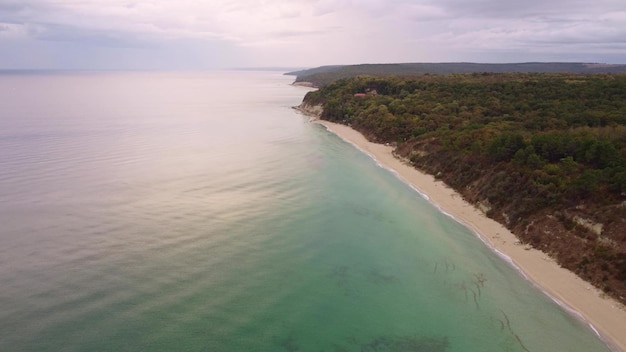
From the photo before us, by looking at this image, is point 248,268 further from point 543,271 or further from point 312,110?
point 312,110

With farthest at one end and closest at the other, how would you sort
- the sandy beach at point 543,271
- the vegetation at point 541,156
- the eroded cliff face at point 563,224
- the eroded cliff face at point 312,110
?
the eroded cliff face at point 312,110
the vegetation at point 541,156
the eroded cliff face at point 563,224
the sandy beach at point 543,271

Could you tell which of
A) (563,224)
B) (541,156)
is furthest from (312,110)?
(563,224)

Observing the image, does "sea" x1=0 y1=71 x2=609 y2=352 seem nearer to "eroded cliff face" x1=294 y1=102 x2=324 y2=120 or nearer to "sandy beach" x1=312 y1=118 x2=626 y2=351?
"sandy beach" x1=312 y1=118 x2=626 y2=351

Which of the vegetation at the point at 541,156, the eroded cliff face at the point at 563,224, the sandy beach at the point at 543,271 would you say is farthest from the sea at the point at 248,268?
the vegetation at the point at 541,156

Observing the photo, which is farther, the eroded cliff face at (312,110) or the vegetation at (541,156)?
the eroded cliff face at (312,110)

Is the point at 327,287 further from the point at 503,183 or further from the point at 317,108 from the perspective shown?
the point at 317,108

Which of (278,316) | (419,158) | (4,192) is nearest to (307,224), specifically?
(278,316)

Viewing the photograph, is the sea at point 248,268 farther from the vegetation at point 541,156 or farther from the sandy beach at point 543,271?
the vegetation at point 541,156
